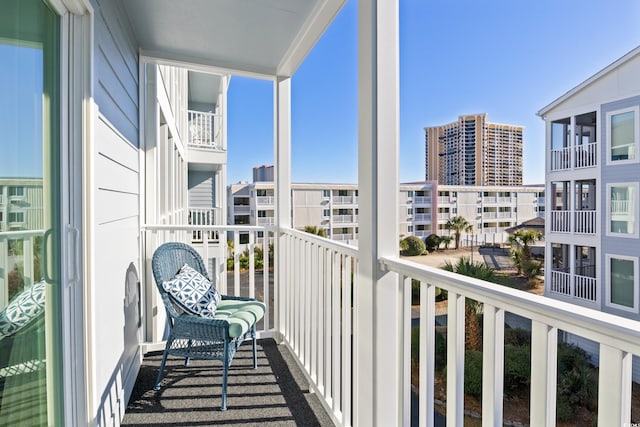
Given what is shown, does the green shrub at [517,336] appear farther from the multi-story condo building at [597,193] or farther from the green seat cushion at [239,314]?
the green seat cushion at [239,314]

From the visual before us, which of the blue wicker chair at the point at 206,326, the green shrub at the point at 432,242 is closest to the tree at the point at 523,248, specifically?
the green shrub at the point at 432,242

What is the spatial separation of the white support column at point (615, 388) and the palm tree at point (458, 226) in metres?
0.68

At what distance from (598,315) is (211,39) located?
2878 mm

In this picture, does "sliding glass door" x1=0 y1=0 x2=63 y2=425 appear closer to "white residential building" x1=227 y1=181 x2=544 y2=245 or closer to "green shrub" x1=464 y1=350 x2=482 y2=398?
"white residential building" x1=227 y1=181 x2=544 y2=245

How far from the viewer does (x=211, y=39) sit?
2756 millimetres

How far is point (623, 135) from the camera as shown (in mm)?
732

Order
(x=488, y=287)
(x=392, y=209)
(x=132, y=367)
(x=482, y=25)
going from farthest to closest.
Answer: (x=132, y=367), (x=482, y=25), (x=392, y=209), (x=488, y=287)

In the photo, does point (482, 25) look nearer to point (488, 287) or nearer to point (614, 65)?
point (614, 65)

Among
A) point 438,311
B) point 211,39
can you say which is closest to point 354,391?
point 438,311

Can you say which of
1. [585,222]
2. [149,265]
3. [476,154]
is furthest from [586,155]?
[149,265]

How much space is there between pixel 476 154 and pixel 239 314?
192 cm

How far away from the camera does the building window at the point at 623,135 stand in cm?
71

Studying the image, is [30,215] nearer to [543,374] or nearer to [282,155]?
[543,374]

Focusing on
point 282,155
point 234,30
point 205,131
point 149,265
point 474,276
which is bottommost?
point 149,265
